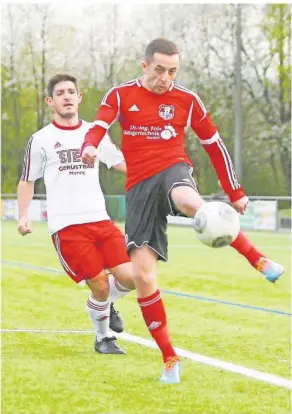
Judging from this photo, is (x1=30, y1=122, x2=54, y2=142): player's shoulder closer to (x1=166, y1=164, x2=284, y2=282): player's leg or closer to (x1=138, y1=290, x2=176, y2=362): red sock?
(x1=166, y1=164, x2=284, y2=282): player's leg

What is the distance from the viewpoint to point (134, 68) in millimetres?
46812

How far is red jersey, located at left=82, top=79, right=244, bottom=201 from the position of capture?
6.37 m

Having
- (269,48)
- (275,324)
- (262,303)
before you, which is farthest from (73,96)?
(269,48)

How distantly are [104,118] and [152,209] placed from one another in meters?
0.71

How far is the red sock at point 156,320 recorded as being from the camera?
21.2 ft

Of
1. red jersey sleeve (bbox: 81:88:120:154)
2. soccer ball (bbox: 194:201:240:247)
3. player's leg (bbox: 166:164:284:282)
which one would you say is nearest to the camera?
soccer ball (bbox: 194:201:240:247)

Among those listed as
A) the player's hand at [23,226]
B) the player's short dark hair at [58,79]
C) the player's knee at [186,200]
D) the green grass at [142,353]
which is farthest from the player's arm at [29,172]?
the player's knee at [186,200]

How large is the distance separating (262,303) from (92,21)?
3769 cm

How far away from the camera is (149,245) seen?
6406 millimetres

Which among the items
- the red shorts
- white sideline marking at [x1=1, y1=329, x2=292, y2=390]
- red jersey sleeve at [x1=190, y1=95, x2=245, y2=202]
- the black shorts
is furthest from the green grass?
red jersey sleeve at [x1=190, y1=95, x2=245, y2=202]

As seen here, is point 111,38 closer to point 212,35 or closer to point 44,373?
point 212,35

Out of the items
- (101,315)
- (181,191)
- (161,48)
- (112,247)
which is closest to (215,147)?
(181,191)

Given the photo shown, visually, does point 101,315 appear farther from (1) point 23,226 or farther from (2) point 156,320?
(2) point 156,320

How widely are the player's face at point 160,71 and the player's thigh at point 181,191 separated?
56cm
